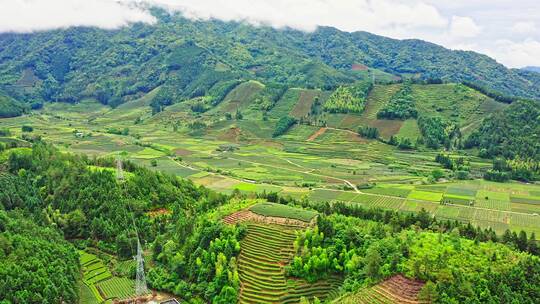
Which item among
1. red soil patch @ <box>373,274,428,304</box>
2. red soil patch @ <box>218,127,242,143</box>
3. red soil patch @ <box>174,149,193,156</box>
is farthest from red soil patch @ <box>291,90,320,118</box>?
red soil patch @ <box>373,274,428,304</box>

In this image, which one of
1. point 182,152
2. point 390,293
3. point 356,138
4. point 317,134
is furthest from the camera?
point 317,134

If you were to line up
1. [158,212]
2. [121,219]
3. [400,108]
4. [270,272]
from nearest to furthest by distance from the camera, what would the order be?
[270,272] < [121,219] < [158,212] < [400,108]

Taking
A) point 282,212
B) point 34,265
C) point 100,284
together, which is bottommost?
point 100,284

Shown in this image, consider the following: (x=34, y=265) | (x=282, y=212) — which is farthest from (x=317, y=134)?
(x=34, y=265)

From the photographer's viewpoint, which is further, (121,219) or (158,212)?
(158,212)

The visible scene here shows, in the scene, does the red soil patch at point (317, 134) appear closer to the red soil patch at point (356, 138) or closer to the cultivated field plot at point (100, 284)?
the red soil patch at point (356, 138)

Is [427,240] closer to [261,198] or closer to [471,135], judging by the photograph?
[261,198]

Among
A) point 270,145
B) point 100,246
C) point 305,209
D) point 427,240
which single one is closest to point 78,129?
point 270,145

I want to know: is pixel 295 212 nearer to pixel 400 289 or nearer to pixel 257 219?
pixel 257 219
